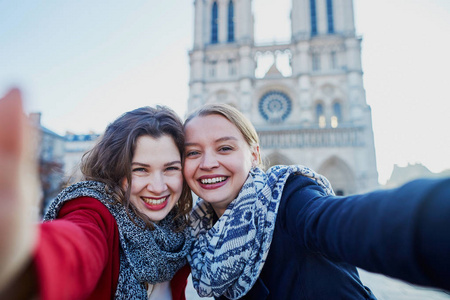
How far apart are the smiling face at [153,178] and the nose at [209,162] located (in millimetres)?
155

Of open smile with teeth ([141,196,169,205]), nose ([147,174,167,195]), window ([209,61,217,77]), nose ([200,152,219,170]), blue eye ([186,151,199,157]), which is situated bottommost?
open smile with teeth ([141,196,169,205])

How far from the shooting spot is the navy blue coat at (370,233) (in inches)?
19.2

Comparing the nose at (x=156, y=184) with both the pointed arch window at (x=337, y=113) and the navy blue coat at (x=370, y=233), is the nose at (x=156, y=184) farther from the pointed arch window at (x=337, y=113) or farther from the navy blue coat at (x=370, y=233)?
the pointed arch window at (x=337, y=113)

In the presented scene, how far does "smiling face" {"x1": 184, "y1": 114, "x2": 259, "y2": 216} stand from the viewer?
4.74 feet

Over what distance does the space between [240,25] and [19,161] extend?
23.7 metres

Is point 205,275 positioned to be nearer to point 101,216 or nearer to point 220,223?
point 220,223

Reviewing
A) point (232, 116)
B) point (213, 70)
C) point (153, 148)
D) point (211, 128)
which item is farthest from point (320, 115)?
point (153, 148)

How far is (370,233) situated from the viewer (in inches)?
23.2

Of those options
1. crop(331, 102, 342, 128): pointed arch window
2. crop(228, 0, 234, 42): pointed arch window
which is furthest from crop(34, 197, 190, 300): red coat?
crop(228, 0, 234, 42): pointed arch window

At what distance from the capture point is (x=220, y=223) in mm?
1362

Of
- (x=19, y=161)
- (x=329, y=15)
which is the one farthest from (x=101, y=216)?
(x=329, y=15)

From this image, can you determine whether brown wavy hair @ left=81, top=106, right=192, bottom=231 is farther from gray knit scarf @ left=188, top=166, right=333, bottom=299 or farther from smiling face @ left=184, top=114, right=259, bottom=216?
gray knit scarf @ left=188, top=166, right=333, bottom=299

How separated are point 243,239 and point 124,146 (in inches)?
29.5

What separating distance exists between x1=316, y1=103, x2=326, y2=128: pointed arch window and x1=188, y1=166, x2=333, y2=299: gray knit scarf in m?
19.7
